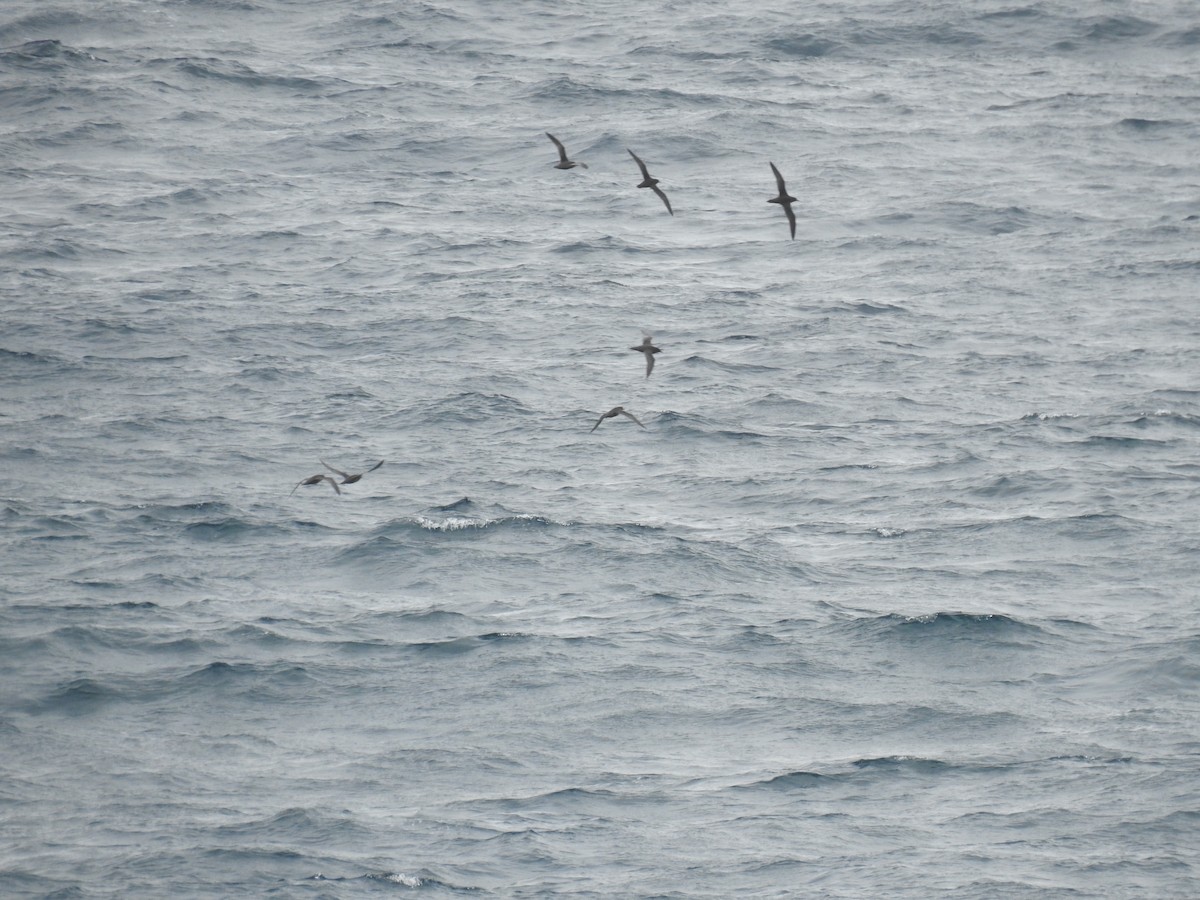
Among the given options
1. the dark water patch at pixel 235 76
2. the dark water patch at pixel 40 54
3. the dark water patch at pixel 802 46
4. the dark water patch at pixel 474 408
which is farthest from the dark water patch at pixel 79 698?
the dark water patch at pixel 802 46

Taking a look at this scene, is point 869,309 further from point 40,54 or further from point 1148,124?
point 40,54

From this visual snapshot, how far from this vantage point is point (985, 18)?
227 feet

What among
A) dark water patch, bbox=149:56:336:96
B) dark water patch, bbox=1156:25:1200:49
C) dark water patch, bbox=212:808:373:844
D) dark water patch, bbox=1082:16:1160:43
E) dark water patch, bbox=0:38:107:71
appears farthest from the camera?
dark water patch, bbox=1082:16:1160:43

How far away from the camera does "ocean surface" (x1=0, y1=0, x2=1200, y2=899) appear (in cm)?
3020

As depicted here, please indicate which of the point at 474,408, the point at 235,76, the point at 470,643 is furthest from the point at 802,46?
the point at 470,643

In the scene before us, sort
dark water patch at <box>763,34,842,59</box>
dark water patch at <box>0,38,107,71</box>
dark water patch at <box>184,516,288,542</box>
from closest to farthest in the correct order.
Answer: dark water patch at <box>184,516,288,542</box>
dark water patch at <box>0,38,107,71</box>
dark water patch at <box>763,34,842,59</box>

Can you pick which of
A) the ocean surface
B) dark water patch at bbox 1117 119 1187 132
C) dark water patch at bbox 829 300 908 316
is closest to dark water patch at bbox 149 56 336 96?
the ocean surface

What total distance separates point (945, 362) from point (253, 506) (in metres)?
16.6

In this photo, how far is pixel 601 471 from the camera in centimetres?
4094

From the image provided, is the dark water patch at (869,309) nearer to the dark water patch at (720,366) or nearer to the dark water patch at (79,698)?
the dark water patch at (720,366)

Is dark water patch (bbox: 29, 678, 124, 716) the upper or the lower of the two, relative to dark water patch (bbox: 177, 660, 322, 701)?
lower

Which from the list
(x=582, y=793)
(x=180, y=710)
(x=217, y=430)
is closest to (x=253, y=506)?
(x=217, y=430)

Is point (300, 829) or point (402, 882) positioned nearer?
point (402, 882)

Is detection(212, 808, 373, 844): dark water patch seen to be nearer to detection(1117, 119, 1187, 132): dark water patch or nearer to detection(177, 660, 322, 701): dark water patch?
detection(177, 660, 322, 701): dark water patch
